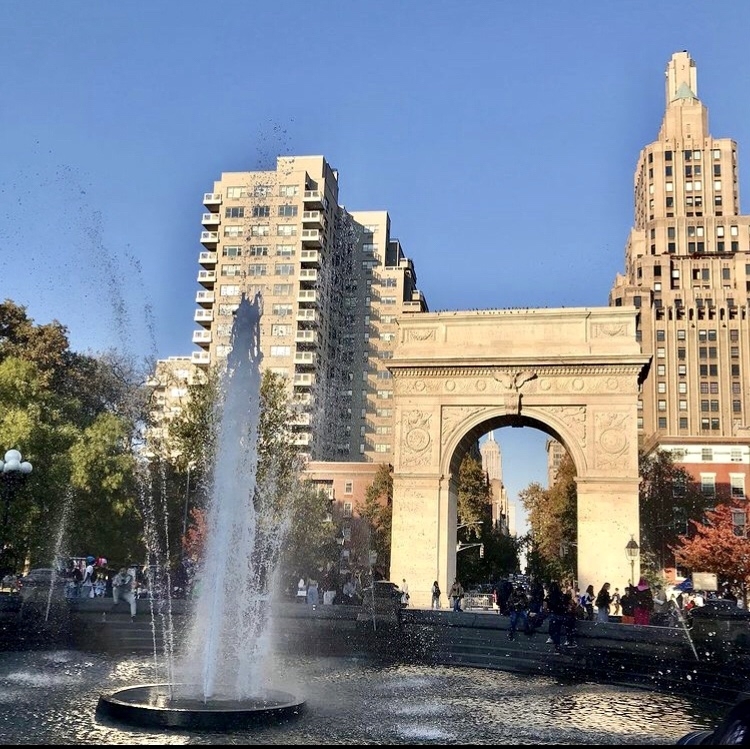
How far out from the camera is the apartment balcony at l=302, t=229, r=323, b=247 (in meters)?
67.0

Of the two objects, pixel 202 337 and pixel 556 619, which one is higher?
pixel 202 337

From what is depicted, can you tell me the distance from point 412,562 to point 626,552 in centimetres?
799

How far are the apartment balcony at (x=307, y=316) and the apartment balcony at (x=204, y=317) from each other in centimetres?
705

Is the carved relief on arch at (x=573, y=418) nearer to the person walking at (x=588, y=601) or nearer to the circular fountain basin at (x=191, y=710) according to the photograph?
the person walking at (x=588, y=601)

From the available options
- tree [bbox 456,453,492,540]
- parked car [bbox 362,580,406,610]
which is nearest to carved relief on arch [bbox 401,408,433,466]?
parked car [bbox 362,580,406,610]

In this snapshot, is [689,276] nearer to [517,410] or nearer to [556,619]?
[517,410]

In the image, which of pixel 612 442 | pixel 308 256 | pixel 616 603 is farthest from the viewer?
pixel 308 256

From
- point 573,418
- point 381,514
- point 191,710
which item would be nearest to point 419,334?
point 573,418

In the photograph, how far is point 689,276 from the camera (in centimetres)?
8431

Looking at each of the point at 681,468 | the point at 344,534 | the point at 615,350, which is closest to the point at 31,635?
the point at 615,350

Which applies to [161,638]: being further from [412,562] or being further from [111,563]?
[111,563]

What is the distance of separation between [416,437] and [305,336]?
3389cm

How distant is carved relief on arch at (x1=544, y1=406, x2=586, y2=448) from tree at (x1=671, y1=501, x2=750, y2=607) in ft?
46.2

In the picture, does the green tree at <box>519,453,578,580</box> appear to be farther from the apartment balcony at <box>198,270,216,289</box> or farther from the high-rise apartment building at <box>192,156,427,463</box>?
the apartment balcony at <box>198,270,216,289</box>
